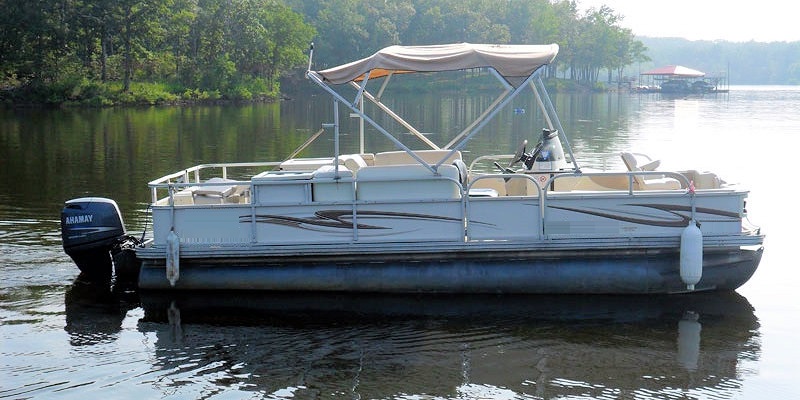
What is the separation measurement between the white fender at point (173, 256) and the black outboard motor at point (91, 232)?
47.5 inches

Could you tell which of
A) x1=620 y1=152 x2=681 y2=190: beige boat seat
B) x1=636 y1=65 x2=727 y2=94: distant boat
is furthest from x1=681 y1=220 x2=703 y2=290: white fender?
x1=636 y1=65 x2=727 y2=94: distant boat

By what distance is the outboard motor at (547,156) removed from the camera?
36.5 ft

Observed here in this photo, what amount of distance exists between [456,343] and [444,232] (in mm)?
1603

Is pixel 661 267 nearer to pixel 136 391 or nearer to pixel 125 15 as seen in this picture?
pixel 136 391

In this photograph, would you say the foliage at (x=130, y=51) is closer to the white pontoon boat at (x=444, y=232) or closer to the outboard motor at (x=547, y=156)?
the white pontoon boat at (x=444, y=232)

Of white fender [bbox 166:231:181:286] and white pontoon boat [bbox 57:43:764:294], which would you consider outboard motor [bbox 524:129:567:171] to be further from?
white fender [bbox 166:231:181:286]

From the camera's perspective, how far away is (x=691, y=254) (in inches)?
393

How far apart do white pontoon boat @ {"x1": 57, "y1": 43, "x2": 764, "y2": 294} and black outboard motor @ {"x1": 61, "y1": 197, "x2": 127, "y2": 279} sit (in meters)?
0.84

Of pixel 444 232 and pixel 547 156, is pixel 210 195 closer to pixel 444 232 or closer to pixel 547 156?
pixel 444 232

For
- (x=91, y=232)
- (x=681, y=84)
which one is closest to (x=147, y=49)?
(x=91, y=232)

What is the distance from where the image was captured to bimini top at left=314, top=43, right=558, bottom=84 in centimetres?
1020

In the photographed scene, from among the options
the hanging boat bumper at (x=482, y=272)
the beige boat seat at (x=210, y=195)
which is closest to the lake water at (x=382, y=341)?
the hanging boat bumper at (x=482, y=272)

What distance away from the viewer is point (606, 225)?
33.8ft

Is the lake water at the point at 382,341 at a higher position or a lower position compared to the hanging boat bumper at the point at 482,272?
lower
